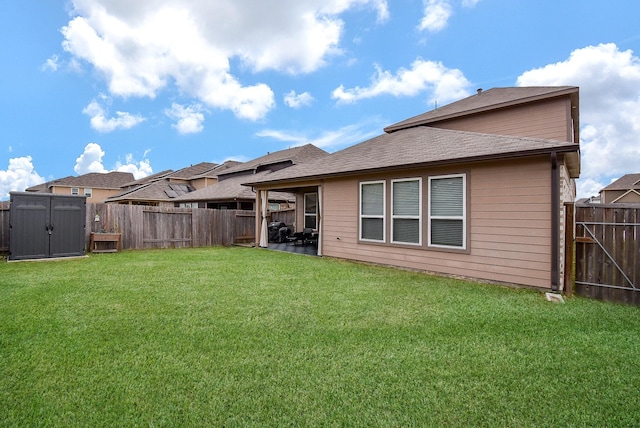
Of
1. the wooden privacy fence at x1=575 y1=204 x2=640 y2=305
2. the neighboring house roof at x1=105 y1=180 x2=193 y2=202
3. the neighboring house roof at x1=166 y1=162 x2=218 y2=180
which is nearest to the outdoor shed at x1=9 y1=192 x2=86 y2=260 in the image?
the wooden privacy fence at x1=575 y1=204 x2=640 y2=305

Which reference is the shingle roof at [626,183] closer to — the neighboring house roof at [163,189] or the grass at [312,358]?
the grass at [312,358]

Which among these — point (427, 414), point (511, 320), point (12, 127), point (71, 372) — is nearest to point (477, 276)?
point (511, 320)

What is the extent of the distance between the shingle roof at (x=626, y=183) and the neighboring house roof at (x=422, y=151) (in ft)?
109

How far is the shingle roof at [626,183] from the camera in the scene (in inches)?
1268

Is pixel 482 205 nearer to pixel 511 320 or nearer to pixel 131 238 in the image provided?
pixel 511 320

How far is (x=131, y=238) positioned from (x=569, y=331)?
12.8 metres

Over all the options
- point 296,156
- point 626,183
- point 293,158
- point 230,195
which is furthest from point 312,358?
point 626,183

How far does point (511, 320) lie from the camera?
13.9 feet

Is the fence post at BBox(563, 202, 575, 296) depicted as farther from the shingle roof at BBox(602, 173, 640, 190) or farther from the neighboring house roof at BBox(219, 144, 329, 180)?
the shingle roof at BBox(602, 173, 640, 190)

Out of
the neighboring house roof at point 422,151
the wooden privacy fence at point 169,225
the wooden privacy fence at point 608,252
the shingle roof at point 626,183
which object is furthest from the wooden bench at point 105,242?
the shingle roof at point 626,183

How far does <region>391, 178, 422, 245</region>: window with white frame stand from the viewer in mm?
7508

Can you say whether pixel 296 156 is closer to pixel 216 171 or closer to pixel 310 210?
pixel 310 210

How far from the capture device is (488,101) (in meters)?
11.0

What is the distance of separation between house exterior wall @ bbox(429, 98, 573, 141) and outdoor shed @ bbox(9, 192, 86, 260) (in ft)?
42.5
